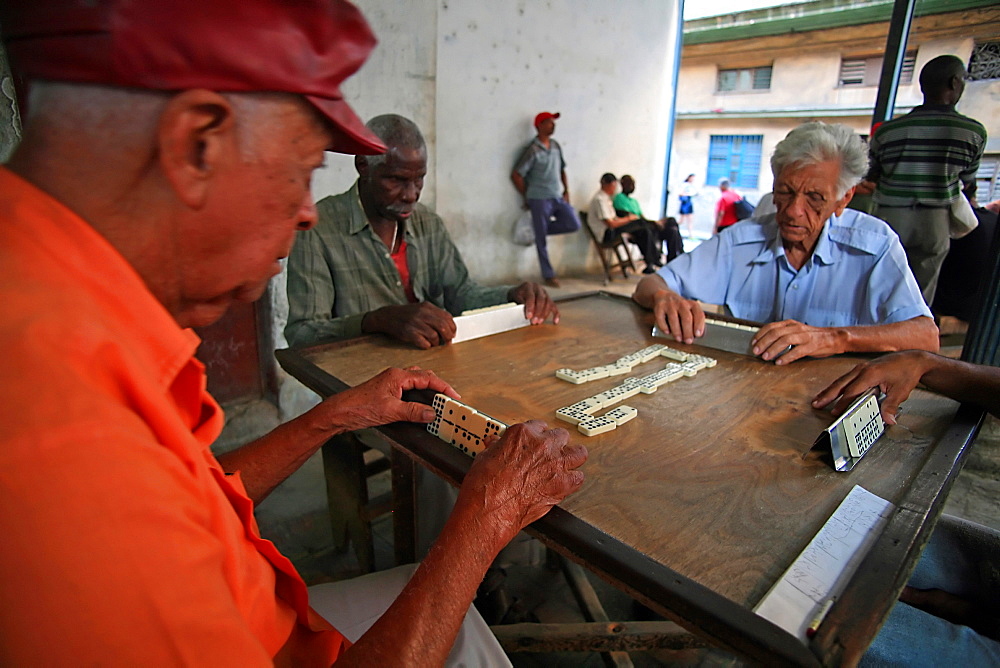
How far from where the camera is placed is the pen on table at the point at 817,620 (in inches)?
31.5

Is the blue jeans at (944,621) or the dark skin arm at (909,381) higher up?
the dark skin arm at (909,381)

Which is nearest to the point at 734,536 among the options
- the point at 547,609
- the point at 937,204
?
the point at 547,609

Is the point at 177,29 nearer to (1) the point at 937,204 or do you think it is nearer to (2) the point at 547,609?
(2) the point at 547,609

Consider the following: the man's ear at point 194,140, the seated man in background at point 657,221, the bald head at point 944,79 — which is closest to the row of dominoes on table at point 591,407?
the man's ear at point 194,140

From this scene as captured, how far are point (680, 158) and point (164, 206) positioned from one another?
19979mm

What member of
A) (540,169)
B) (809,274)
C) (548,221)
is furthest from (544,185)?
(809,274)

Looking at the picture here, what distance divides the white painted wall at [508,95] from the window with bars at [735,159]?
831 centimetres

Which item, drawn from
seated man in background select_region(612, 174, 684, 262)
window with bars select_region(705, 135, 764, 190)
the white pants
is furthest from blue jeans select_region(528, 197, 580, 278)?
window with bars select_region(705, 135, 764, 190)

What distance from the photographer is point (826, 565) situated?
3.09 feet

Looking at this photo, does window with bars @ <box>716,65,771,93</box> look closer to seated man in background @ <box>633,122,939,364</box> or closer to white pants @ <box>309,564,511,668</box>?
seated man in background @ <box>633,122,939,364</box>

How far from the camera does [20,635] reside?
0.51 m

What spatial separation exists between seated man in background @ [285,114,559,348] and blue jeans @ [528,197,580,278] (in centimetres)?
479

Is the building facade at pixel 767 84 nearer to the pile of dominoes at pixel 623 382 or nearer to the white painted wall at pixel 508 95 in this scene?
the white painted wall at pixel 508 95

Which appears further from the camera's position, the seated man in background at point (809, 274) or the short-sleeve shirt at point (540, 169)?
the short-sleeve shirt at point (540, 169)
